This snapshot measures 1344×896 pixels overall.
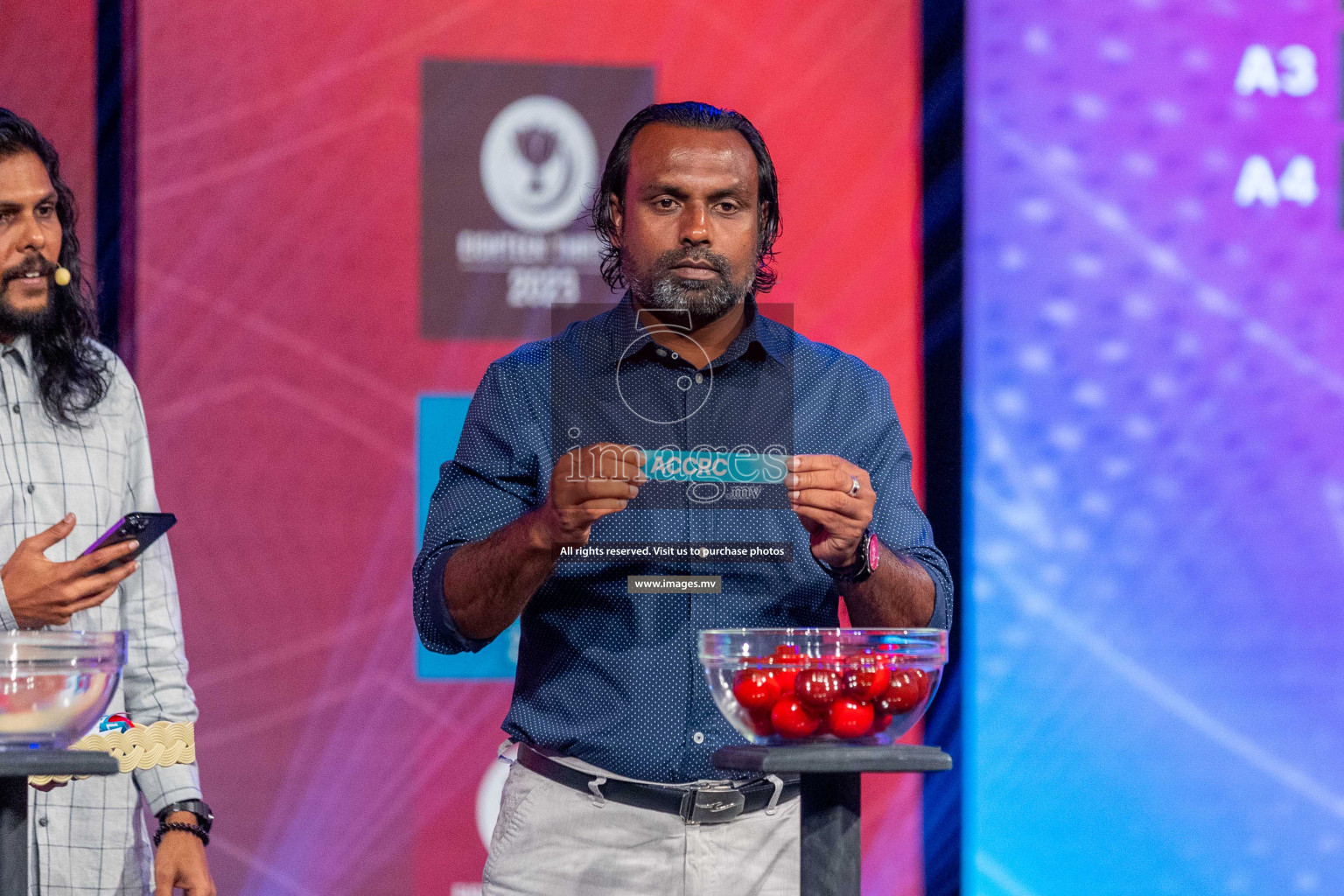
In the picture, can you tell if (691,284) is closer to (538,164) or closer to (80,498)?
(80,498)

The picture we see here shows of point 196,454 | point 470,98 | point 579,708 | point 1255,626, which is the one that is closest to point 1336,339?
point 1255,626

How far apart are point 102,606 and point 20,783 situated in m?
0.71

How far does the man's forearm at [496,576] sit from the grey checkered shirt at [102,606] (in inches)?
26.7

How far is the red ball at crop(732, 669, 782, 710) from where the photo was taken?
138cm

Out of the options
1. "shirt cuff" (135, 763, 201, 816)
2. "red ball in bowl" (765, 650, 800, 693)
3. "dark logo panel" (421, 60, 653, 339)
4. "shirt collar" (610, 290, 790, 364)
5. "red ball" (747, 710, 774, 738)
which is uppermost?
"dark logo panel" (421, 60, 653, 339)

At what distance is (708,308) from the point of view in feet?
5.88

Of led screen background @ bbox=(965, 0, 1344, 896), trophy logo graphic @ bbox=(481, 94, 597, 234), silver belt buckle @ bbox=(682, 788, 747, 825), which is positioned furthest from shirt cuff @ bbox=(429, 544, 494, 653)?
led screen background @ bbox=(965, 0, 1344, 896)

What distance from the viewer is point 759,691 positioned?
1.38 metres

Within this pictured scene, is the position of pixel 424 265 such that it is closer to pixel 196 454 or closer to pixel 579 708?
pixel 196 454

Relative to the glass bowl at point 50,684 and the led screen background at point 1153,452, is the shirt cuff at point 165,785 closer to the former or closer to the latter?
the glass bowl at point 50,684

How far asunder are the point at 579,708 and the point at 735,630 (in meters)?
0.43

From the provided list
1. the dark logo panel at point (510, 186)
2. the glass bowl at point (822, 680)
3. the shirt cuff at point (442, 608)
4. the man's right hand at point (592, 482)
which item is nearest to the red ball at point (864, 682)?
the glass bowl at point (822, 680)

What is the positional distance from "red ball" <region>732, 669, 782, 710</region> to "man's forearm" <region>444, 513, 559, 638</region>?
0.96 ft

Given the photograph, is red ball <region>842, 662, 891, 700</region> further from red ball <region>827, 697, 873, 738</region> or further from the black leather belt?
the black leather belt
